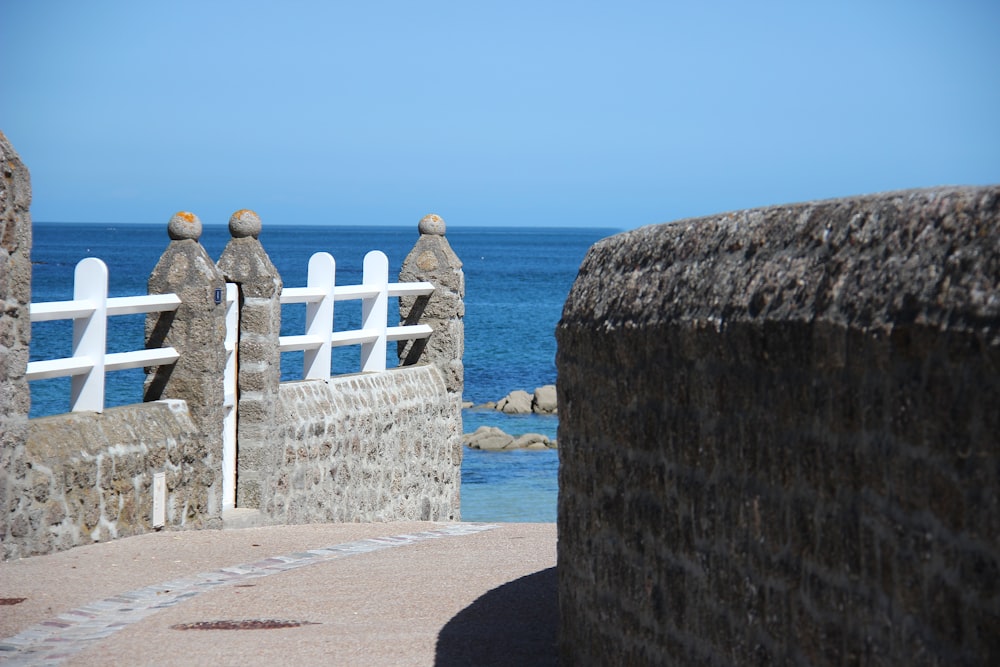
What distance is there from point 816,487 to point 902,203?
0.70 m

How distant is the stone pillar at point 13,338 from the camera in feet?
25.8

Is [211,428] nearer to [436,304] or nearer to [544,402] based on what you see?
[436,304]

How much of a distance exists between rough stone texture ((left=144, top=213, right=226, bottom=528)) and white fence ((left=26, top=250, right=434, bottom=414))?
12 cm

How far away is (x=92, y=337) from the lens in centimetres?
917

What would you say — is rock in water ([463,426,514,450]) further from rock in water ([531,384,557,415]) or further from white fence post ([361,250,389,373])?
white fence post ([361,250,389,373])

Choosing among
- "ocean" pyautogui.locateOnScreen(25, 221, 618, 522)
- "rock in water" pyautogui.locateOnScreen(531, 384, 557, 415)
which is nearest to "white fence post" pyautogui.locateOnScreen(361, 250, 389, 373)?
"ocean" pyautogui.locateOnScreen(25, 221, 618, 522)

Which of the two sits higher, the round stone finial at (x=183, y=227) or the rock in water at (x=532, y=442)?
the round stone finial at (x=183, y=227)

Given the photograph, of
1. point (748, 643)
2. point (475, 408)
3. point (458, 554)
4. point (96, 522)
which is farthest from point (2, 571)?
point (475, 408)

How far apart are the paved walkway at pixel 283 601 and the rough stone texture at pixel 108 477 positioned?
16 cm

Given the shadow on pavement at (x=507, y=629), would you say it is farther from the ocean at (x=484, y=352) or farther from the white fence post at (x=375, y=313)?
the ocean at (x=484, y=352)

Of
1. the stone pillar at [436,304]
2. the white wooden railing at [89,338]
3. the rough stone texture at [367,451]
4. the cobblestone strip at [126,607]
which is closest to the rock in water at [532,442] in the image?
the rough stone texture at [367,451]

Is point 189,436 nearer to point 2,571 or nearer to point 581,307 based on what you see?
point 2,571

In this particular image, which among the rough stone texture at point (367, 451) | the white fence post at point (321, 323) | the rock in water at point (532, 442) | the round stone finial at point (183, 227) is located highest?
the round stone finial at point (183, 227)

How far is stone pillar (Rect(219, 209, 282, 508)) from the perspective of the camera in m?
11.1
